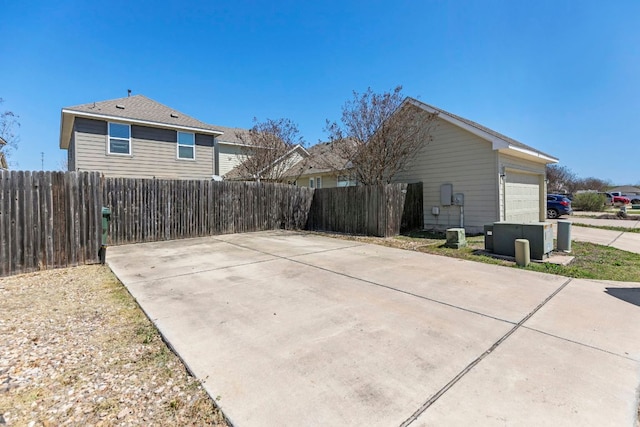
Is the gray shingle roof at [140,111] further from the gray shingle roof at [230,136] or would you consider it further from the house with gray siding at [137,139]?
the gray shingle roof at [230,136]

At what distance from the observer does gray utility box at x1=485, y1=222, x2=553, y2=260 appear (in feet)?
21.8

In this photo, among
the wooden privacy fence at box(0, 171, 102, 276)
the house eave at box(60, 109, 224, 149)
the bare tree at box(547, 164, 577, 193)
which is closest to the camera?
the wooden privacy fence at box(0, 171, 102, 276)

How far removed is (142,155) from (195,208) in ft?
17.2

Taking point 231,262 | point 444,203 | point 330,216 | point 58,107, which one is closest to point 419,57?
point 444,203

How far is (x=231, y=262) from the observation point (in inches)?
261

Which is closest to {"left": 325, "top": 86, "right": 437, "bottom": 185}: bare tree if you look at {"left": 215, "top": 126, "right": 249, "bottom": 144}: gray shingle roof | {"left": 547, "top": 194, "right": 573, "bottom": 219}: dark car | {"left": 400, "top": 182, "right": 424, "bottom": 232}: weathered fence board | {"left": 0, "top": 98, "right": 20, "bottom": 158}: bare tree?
{"left": 400, "top": 182, "right": 424, "bottom": 232}: weathered fence board

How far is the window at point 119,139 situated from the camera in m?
12.9

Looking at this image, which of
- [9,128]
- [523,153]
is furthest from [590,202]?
[9,128]

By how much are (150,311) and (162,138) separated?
12.7 m

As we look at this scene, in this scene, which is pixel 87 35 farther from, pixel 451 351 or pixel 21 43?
pixel 451 351

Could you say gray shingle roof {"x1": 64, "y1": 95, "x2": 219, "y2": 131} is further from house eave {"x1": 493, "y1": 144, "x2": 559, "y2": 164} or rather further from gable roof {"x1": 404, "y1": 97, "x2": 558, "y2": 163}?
house eave {"x1": 493, "y1": 144, "x2": 559, "y2": 164}

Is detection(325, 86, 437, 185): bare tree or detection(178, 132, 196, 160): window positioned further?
detection(178, 132, 196, 160): window

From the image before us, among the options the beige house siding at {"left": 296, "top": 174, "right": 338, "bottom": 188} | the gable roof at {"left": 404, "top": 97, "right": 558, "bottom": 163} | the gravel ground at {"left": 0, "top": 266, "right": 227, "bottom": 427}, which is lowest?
the gravel ground at {"left": 0, "top": 266, "right": 227, "bottom": 427}

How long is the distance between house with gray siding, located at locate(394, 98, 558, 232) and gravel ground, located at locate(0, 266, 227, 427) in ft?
35.0
